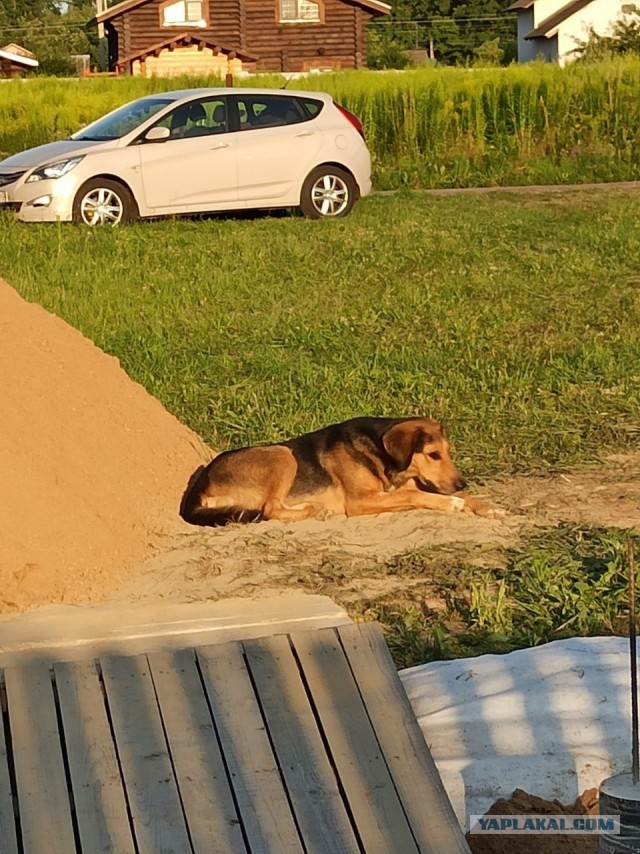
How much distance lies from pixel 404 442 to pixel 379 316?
5003 millimetres

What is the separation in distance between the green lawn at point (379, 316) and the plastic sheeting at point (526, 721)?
3.05 m

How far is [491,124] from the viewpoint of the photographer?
928 inches

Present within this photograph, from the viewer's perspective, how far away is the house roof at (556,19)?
162 feet

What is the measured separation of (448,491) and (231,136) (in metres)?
11.0

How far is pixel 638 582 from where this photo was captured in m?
5.41

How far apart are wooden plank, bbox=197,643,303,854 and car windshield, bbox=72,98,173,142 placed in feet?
42.0

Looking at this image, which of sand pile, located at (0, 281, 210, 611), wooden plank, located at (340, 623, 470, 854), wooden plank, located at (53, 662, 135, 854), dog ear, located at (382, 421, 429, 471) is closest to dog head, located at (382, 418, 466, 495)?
dog ear, located at (382, 421, 429, 471)

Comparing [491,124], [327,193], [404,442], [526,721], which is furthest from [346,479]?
[491,124]

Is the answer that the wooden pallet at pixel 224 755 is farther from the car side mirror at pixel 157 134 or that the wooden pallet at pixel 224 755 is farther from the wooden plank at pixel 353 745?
the car side mirror at pixel 157 134

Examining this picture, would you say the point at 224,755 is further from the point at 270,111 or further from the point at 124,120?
the point at 270,111

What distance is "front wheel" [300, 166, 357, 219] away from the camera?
17.1 meters

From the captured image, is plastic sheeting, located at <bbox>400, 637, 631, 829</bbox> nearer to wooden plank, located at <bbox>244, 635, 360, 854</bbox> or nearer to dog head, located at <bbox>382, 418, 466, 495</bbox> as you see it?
wooden plank, located at <bbox>244, 635, 360, 854</bbox>

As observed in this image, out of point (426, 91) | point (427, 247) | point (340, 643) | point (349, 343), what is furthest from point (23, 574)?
point (426, 91)

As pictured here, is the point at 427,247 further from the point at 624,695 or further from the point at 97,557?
the point at 624,695
